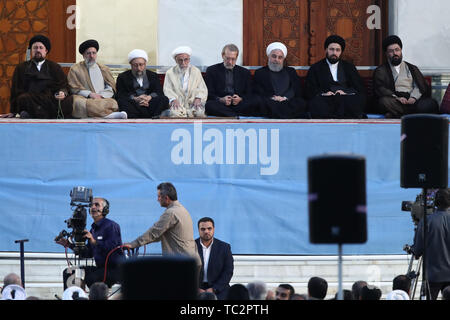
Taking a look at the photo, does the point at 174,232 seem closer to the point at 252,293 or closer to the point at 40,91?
the point at 252,293

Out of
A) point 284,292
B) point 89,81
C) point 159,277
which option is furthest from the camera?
point 89,81

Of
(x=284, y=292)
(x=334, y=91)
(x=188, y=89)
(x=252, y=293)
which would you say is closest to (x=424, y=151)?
(x=284, y=292)

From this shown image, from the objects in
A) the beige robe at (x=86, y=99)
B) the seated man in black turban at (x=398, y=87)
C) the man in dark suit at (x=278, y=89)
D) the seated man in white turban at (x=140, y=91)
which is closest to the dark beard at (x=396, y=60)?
the seated man in black turban at (x=398, y=87)

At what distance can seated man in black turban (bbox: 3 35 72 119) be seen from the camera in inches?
511

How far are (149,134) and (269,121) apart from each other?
4.97ft

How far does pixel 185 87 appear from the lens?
13.4 metres

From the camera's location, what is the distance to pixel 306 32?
611 inches

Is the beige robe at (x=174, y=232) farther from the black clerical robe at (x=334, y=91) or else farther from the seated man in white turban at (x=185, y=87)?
the black clerical robe at (x=334, y=91)

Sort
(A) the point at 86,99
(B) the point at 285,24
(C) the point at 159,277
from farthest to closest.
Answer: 1. (B) the point at 285,24
2. (A) the point at 86,99
3. (C) the point at 159,277

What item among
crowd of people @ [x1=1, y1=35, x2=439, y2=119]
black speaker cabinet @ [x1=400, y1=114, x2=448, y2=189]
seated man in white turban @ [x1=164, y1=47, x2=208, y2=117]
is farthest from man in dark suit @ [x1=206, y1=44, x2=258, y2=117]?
black speaker cabinet @ [x1=400, y1=114, x2=448, y2=189]

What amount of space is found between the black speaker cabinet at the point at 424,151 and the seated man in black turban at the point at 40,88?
581 cm

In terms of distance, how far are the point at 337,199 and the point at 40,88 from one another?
25.6ft

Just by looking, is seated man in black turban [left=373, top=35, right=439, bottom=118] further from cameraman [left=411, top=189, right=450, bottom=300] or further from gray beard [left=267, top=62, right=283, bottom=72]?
cameraman [left=411, top=189, right=450, bottom=300]
